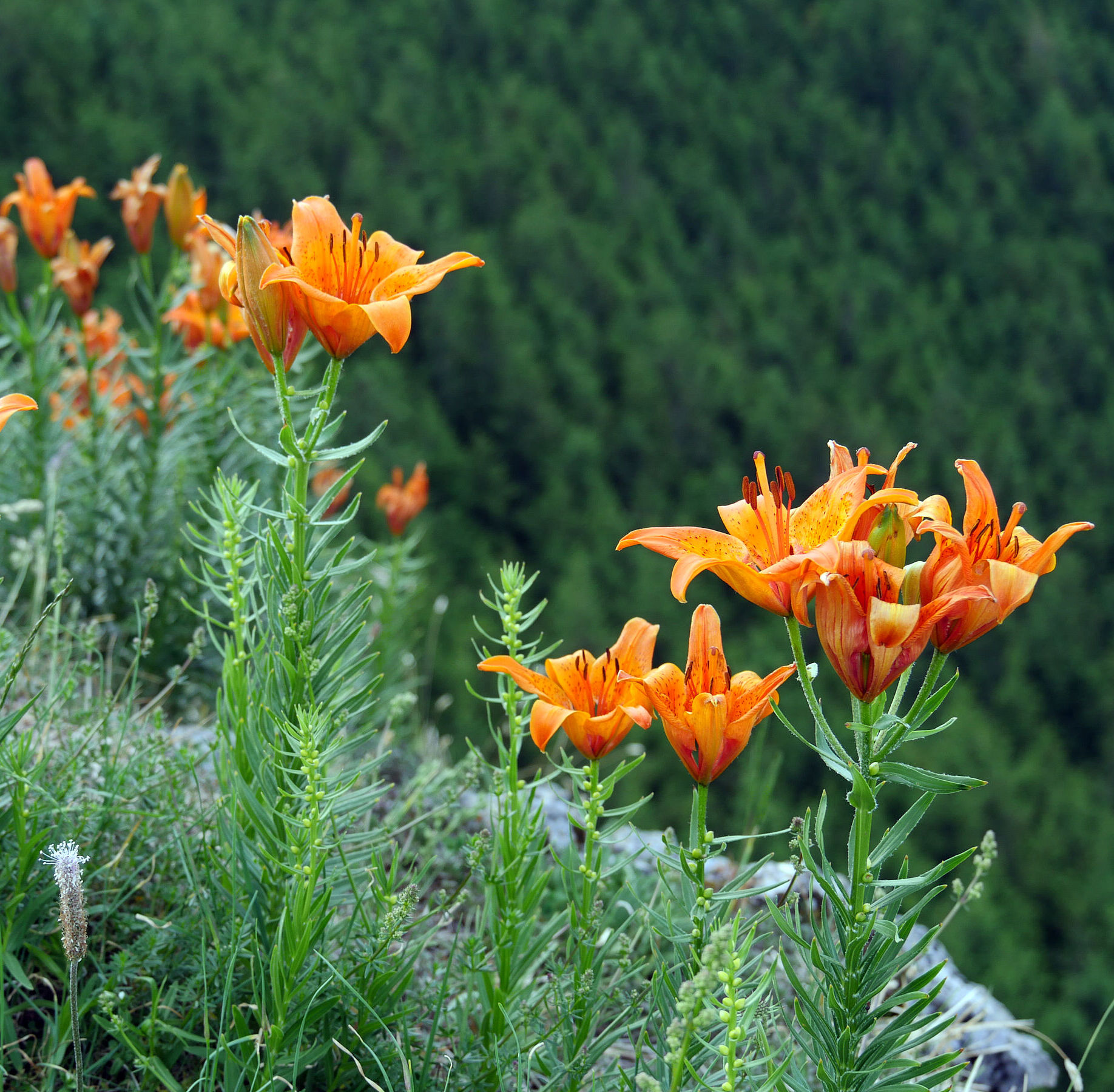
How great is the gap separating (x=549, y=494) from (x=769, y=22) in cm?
2913

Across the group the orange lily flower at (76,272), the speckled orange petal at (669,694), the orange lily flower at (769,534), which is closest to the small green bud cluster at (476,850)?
the speckled orange petal at (669,694)

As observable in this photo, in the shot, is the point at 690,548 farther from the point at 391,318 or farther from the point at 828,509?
the point at 391,318

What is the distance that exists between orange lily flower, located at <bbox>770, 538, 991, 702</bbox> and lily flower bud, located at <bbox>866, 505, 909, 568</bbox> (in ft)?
0.09

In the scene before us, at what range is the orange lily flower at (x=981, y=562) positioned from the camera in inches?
35.3

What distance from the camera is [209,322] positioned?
2.43 meters

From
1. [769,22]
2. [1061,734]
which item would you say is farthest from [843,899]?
[769,22]

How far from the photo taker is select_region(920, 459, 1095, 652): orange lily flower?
0.90 meters

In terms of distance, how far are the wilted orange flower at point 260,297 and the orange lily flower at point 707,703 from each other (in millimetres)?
532

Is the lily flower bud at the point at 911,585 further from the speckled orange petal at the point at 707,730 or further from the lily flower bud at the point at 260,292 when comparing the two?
the lily flower bud at the point at 260,292

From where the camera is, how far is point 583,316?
3684 cm

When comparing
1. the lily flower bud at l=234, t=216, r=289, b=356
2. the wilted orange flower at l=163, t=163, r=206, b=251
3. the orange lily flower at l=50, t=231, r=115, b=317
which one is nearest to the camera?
the lily flower bud at l=234, t=216, r=289, b=356

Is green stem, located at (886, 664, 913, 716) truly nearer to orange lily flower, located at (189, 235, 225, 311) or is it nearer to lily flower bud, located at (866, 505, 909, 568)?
lily flower bud, located at (866, 505, 909, 568)

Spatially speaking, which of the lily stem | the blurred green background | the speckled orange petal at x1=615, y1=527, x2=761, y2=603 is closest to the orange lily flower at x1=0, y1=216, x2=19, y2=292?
the speckled orange petal at x1=615, y1=527, x2=761, y2=603

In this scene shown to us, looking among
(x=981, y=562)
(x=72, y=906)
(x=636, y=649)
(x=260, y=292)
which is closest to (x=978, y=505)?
(x=981, y=562)
